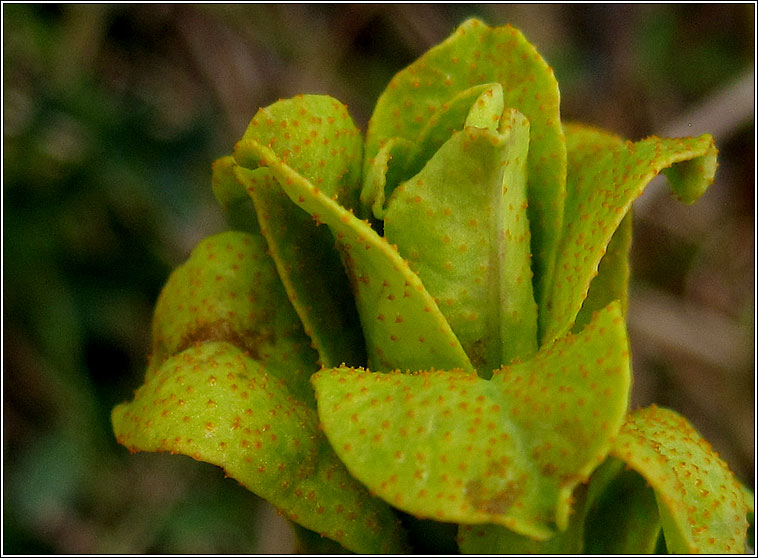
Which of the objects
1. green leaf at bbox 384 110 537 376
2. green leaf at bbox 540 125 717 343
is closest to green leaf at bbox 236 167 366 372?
green leaf at bbox 384 110 537 376

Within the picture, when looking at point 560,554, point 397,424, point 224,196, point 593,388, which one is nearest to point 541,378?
point 593,388

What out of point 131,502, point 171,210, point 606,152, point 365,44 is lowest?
point 131,502

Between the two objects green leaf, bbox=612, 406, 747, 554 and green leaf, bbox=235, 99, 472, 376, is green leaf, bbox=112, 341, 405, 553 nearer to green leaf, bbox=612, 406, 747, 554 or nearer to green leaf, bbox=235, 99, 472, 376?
green leaf, bbox=235, 99, 472, 376

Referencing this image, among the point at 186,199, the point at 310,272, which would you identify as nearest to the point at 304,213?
the point at 310,272

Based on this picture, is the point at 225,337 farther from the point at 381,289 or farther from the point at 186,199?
the point at 186,199

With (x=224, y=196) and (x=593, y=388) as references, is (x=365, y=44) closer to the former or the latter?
(x=224, y=196)

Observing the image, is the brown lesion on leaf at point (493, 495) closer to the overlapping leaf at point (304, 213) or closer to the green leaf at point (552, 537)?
the green leaf at point (552, 537)
